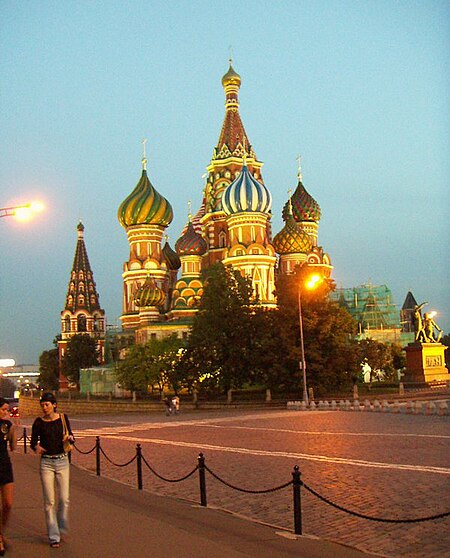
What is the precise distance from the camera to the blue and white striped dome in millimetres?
67875

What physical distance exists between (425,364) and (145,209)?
4036 cm

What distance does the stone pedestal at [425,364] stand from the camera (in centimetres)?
4762

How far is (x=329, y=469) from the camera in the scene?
45.7 ft

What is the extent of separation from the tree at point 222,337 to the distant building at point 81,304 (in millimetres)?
49340

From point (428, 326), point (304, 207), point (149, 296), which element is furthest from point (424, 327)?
point (304, 207)

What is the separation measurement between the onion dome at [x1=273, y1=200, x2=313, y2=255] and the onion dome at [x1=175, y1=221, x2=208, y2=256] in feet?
26.1

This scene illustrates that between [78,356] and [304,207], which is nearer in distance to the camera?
[78,356]

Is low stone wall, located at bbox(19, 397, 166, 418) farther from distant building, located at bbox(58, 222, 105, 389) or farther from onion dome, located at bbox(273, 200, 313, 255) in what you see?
onion dome, located at bbox(273, 200, 313, 255)

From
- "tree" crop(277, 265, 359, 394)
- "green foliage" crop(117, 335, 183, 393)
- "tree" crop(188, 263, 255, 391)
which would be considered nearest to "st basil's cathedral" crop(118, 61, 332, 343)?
"green foliage" crop(117, 335, 183, 393)

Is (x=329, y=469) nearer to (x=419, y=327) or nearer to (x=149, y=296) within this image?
(x=419, y=327)

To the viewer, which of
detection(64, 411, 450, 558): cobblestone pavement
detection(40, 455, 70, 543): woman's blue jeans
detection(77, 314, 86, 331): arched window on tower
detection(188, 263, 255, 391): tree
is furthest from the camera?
detection(77, 314, 86, 331): arched window on tower

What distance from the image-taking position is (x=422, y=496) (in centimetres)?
1077

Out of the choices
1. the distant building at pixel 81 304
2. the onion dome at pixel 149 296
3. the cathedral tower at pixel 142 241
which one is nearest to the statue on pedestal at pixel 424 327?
the onion dome at pixel 149 296

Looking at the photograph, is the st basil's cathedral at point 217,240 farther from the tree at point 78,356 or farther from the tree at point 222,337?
the tree at point 222,337
